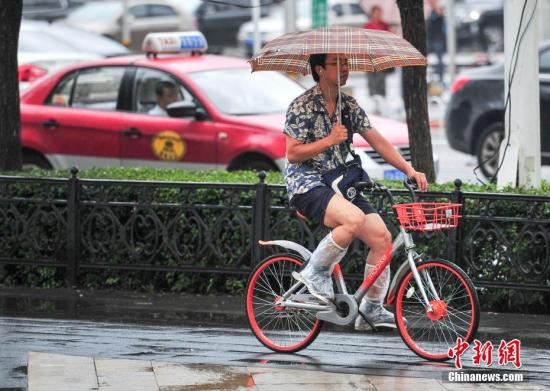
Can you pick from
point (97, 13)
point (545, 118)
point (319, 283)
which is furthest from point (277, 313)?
point (97, 13)

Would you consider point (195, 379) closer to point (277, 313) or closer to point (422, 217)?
point (277, 313)

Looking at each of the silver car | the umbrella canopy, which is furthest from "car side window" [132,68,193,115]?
the silver car

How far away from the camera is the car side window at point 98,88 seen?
14.0 m

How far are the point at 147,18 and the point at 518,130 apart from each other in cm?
3050

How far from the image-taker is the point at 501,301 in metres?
9.46

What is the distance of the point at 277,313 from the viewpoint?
8.15 meters

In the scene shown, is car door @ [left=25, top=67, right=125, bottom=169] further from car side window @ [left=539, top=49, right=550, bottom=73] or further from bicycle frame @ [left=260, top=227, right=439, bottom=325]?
bicycle frame @ [left=260, top=227, right=439, bottom=325]

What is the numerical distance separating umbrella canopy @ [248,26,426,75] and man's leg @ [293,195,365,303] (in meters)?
0.82

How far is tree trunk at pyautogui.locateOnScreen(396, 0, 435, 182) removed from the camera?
10.7 meters

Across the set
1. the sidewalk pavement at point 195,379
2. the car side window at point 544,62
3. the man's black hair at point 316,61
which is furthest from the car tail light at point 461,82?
the sidewalk pavement at point 195,379

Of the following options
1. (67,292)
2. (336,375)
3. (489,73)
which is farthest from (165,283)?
(489,73)

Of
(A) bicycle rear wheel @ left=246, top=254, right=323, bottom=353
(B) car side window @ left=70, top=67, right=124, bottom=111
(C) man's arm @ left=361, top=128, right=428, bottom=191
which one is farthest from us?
(B) car side window @ left=70, top=67, right=124, bottom=111

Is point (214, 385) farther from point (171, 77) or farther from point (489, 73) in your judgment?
point (489, 73)

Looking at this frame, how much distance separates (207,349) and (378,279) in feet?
3.67
